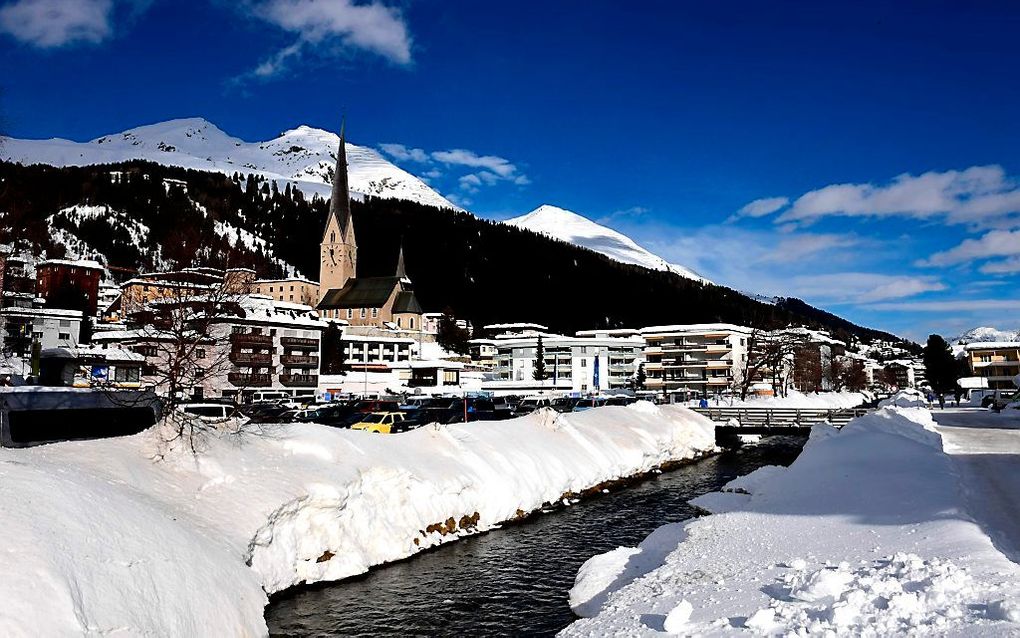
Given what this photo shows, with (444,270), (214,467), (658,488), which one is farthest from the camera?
(444,270)

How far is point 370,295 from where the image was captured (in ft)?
503

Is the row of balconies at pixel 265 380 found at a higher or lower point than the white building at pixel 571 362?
lower

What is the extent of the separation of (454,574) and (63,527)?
361 inches

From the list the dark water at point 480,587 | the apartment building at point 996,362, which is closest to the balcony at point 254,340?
the dark water at point 480,587

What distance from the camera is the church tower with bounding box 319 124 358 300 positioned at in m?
160

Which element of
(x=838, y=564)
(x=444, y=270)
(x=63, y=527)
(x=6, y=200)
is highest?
(x=444, y=270)

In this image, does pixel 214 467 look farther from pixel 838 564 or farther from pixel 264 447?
pixel 838 564

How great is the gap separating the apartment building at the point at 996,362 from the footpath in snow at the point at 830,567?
135 metres

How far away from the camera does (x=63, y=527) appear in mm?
10336

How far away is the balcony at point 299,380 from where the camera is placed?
264ft

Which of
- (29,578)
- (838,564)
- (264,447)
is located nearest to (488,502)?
(264,447)

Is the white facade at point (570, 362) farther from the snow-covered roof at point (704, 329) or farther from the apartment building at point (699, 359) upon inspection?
the snow-covered roof at point (704, 329)

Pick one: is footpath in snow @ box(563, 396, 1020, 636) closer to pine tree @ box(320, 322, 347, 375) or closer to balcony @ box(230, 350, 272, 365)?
balcony @ box(230, 350, 272, 365)

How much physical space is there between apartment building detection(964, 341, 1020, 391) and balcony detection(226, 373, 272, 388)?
12973cm
